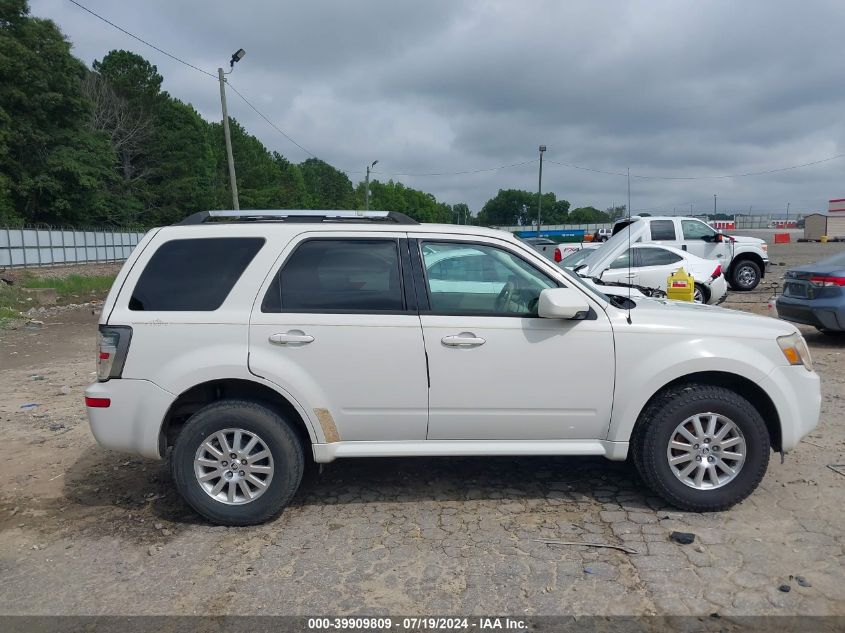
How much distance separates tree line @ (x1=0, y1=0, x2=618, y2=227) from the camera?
39.8 meters

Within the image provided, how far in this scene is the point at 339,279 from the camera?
4.24 meters

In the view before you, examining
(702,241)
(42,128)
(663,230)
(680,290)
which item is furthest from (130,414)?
(42,128)

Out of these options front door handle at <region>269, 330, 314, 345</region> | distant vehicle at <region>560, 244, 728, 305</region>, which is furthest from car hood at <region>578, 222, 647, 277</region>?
front door handle at <region>269, 330, 314, 345</region>

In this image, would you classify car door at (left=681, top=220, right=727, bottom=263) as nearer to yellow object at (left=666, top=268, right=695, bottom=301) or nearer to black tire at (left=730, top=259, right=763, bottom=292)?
black tire at (left=730, top=259, right=763, bottom=292)

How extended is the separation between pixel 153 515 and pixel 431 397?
2.09 m

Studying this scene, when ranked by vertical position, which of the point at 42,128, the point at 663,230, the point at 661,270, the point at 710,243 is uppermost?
the point at 42,128

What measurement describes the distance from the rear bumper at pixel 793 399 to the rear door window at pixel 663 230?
1240 cm

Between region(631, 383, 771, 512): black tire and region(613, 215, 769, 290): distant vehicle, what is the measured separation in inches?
466

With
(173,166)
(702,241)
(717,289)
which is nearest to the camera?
(717,289)

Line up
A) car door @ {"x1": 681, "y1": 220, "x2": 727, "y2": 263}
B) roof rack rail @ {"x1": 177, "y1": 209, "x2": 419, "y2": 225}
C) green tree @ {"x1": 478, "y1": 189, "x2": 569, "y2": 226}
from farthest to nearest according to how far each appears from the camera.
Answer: green tree @ {"x1": 478, "y1": 189, "x2": 569, "y2": 226}
car door @ {"x1": 681, "y1": 220, "x2": 727, "y2": 263}
roof rack rail @ {"x1": 177, "y1": 209, "x2": 419, "y2": 225}

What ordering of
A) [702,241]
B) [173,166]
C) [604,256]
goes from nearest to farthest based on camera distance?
[604,256] → [702,241] → [173,166]

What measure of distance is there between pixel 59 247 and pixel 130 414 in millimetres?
32401

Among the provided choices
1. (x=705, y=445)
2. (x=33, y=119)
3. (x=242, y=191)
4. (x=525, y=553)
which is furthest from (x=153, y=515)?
(x=242, y=191)

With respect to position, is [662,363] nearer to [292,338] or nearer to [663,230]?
[292,338]
